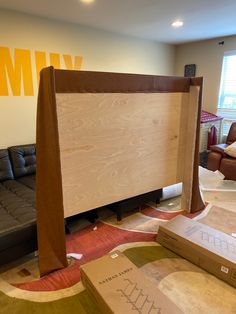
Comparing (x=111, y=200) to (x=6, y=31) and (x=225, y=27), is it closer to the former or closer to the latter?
(x=6, y=31)

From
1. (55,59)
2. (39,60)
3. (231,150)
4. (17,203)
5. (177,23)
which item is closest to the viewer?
(17,203)

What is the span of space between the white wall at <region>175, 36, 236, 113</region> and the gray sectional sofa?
12.1 feet

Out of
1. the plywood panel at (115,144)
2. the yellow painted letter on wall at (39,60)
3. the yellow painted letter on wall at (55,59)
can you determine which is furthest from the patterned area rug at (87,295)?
the yellow painted letter on wall at (55,59)

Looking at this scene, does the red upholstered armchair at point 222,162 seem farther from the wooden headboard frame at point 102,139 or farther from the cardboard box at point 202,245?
the cardboard box at point 202,245

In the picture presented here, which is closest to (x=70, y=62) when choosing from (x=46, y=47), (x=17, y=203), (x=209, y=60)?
(x=46, y=47)

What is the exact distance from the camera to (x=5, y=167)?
260 centimetres

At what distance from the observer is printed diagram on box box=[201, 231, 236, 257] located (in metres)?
1.68

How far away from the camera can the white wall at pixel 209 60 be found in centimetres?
445

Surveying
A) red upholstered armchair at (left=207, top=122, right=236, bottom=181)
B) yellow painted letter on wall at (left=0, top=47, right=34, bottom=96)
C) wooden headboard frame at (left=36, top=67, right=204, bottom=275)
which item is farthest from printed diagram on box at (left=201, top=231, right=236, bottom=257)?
yellow painted letter on wall at (left=0, top=47, right=34, bottom=96)

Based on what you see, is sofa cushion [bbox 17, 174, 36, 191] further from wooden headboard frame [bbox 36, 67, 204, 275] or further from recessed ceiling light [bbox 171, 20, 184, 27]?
recessed ceiling light [bbox 171, 20, 184, 27]

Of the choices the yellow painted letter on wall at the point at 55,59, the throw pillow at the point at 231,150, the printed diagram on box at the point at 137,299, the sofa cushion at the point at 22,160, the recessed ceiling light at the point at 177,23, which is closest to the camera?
the printed diagram on box at the point at 137,299

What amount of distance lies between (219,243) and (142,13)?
2746mm

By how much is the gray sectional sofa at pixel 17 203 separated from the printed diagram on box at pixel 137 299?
0.81 meters

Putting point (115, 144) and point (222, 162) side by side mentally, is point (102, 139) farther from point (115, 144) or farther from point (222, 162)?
point (222, 162)
